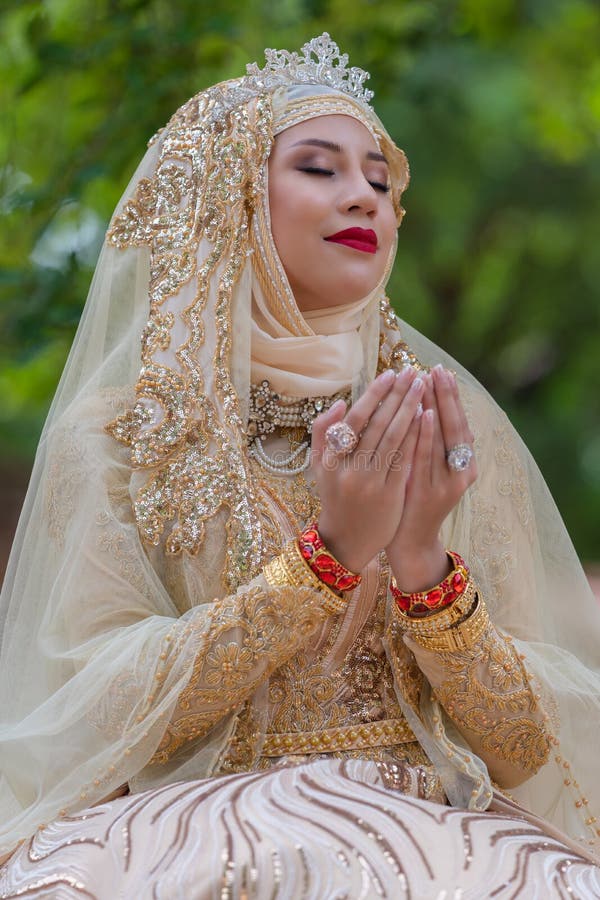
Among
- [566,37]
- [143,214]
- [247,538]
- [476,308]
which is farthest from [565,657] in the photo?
[476,308]

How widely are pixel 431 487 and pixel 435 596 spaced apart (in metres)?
0.16

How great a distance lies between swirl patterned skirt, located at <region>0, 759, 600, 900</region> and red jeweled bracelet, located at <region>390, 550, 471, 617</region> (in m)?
0.28

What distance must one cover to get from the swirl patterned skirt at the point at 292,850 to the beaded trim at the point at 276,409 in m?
0.67

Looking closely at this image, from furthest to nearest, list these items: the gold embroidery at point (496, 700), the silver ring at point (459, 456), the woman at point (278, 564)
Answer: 1. the gold embroidery at point (496, 700)
2. the silver ring at point (459, 456)
3. the woman at point (278, 564)

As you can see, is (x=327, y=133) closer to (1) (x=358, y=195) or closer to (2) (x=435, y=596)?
(1) (x=358, y=195)

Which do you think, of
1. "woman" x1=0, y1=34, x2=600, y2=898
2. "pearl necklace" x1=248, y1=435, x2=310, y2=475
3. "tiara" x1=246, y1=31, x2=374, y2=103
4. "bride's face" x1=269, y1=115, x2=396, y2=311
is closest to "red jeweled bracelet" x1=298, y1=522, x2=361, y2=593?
"woman" x1=0, y1=34, x2=600, y2=898

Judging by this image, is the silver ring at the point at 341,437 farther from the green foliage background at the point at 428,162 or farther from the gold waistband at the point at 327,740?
the green foliage background at the point at 428,162

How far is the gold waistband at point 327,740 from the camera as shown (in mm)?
2090

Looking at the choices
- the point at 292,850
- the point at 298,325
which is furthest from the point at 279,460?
the point at 292,850

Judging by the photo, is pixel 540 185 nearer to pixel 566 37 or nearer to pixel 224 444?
pixel 566 37

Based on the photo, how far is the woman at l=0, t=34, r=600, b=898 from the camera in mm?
1842

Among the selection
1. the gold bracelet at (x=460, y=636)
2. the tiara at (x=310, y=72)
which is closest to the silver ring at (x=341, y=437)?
the gold bracelet at (x=460, y=636)

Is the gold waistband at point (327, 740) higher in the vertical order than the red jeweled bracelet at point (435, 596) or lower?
lower

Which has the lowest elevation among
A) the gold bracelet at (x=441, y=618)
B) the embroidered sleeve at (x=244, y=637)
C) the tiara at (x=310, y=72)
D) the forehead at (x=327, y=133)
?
the gold bracelet at (x=441, y=618)
